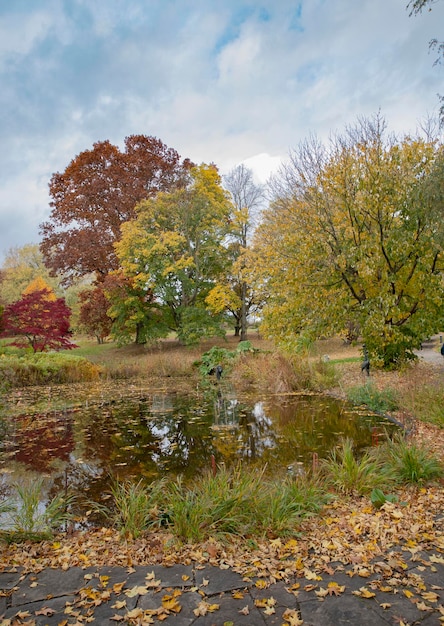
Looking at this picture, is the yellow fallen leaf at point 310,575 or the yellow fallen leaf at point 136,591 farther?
the yellow fallen leaf at point 310,575

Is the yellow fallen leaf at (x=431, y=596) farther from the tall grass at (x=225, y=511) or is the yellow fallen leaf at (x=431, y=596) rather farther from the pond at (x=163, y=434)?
the pond at (x=163, y=434)

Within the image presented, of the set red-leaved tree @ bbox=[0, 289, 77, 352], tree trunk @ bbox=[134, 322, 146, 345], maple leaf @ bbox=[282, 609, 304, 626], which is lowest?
maple leaf @ bbox=[282, 609, 304, 626]

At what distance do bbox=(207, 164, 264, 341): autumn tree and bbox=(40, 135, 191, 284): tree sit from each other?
389 centimetres

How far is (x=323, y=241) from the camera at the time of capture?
1164cm

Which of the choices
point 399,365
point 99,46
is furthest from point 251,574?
point 99,46

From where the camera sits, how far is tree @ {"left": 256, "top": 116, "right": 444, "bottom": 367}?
10.8 meters

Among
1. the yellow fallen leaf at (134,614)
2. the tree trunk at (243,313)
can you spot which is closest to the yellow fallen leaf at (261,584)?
the yellow fallen leaf at (134,614)

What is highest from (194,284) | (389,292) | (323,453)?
(194,284)

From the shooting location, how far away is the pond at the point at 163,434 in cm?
625

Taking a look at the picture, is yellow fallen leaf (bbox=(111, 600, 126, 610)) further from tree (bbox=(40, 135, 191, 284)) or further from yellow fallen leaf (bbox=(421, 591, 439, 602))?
tree (bbox=(40, 135, 191, 284))

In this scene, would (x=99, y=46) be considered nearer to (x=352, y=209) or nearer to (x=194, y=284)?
(x=352, y=209)

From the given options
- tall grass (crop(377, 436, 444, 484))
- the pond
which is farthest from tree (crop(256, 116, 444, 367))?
tall grass (crop(377, 436, 444, 484))

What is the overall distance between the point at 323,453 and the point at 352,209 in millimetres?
7120

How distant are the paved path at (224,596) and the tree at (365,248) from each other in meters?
8.57
